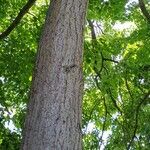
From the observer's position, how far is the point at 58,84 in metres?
3.59

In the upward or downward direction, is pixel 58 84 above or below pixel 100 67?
below

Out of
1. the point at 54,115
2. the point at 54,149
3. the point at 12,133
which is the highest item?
the point at 12,133

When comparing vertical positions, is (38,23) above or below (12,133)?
above

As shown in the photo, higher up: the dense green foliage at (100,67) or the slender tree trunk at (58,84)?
the dense green foliage at (100,67)

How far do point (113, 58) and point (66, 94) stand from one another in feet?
22.4

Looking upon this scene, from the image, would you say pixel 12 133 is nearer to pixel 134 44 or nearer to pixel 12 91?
pixel 12 91

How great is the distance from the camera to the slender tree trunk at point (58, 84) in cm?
327

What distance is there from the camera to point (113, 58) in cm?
1022

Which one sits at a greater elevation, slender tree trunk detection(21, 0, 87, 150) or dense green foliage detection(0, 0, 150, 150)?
dense green foliage detection(0, 0, 150, 150)

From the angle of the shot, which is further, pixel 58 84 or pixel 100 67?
pixel 100 67

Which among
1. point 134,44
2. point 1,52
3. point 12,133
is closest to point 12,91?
A: point 1,52

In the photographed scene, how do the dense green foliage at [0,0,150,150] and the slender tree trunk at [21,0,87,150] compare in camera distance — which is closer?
the slender tree trunk at [21,0,87,150]

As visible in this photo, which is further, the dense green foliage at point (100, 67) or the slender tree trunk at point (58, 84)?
the dense green foliage at point (100, 67)

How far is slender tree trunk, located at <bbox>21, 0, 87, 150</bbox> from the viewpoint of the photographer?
3.27 m
